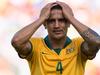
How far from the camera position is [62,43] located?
3.12 meters

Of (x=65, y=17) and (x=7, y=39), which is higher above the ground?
(x=65, y=17)

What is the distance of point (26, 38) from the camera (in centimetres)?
305

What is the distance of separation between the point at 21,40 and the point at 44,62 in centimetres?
19

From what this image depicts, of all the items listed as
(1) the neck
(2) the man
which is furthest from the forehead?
(1) the neck

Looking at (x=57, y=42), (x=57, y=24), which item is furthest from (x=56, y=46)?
(x=57, y=24)

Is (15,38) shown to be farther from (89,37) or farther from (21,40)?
(89,37)

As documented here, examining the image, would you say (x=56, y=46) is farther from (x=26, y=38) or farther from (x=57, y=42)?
(x=26, y=38)

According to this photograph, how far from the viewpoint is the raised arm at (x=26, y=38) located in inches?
120

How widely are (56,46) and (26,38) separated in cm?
20

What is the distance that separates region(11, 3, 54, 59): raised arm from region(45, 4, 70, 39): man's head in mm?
30

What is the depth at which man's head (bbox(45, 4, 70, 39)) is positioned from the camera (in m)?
3.03

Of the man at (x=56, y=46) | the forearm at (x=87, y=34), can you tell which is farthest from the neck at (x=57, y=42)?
the forearm at (x=87, y=34)

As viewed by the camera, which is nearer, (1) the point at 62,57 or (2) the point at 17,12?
(1) the point at 62,57

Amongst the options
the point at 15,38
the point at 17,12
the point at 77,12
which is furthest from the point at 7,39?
the point at 15,38
